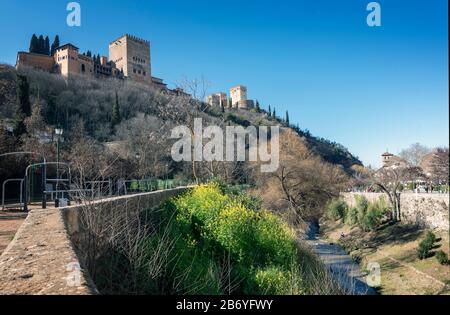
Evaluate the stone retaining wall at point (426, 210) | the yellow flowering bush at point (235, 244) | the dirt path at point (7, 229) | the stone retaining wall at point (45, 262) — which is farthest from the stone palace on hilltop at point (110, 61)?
the stone retaining wall at point (45, 262)

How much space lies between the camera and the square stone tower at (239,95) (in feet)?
389

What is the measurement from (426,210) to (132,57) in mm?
76825

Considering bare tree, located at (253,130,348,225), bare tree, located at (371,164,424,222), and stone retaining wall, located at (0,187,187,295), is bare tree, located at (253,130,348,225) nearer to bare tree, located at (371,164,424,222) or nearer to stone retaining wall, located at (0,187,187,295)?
bare tree, located at (371,164,424,222)

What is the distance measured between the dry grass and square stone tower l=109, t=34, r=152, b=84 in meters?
66.1

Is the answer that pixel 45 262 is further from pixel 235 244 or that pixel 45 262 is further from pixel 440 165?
pixel 440 165

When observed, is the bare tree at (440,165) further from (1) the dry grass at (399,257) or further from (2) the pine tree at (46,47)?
(2) the pine tree at (46,47)

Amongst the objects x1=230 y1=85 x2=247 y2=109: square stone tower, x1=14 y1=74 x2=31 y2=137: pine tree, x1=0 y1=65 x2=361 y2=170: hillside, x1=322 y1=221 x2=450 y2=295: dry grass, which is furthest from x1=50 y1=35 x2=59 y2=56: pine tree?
x1=322 y1=221 x2=450 y2=295: dry grass

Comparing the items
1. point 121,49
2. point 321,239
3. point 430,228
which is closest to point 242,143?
point 321,239

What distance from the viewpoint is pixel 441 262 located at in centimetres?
2162

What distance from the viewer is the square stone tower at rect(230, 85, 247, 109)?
119m

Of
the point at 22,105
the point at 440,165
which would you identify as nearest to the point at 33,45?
the point at 22,105

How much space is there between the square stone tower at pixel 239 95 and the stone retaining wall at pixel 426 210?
290ft

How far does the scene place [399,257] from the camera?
2562 cm
